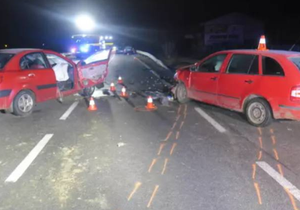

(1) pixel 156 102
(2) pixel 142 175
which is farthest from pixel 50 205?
(1) pixel 156 102

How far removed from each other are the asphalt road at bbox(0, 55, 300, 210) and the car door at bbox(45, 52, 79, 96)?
1528 mm

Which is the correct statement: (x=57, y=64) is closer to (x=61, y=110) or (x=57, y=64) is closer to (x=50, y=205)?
(x=61, y=110)

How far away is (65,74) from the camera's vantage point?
10086 mm

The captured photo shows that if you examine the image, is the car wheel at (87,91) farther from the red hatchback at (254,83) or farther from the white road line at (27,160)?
the white road line at (27,160)

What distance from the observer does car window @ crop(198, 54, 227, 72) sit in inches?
339

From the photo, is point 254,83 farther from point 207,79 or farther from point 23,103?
point 23,103

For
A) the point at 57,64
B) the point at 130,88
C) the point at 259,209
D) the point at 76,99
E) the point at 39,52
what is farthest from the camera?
the point at 130,88

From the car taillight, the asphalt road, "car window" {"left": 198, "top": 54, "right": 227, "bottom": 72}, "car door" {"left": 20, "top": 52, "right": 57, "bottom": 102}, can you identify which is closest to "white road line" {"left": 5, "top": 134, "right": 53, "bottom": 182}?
the asphalt road

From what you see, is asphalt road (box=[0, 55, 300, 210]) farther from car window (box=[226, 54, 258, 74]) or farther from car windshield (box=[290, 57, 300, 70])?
car windshield (box=[290, 57, 300, 70])

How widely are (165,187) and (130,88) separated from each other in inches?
353

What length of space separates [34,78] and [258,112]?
5303 mm

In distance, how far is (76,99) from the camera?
10.7 m

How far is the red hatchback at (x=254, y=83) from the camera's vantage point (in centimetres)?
676

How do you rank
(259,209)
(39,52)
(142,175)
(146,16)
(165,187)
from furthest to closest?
1. (146,16)
2. (39,52)
3. (142,175)
4. (165,187)
5. (259,209)
